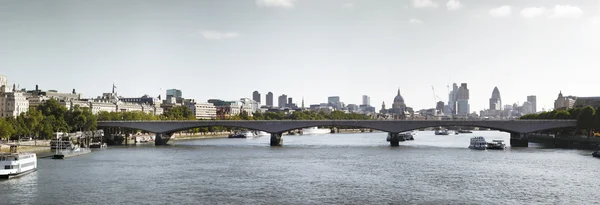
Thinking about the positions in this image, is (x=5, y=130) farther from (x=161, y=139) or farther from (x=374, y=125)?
(x=374, y=125)

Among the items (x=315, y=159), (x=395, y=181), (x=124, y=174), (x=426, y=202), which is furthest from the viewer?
(x=315, y=159)

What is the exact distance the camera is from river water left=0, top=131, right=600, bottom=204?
42.2 m

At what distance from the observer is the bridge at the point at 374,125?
105m

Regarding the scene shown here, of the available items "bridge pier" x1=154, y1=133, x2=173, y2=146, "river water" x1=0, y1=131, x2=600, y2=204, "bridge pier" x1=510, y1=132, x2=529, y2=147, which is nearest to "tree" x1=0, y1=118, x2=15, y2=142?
"river water" x1=0, y1=131, x2=600, y2=204

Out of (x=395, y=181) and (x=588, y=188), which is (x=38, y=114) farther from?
(x=588, y=188)

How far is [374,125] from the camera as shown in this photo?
110312mm

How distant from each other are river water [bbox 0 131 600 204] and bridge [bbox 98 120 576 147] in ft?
105

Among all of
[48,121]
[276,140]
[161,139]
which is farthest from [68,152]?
[276,140]

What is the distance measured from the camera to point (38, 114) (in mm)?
103250

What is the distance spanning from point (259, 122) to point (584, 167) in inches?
2413

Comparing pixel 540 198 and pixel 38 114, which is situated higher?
pixel 38 114

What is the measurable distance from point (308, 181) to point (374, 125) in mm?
60211

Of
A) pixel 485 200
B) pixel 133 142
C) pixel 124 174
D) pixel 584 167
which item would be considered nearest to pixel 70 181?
pixel 124 174

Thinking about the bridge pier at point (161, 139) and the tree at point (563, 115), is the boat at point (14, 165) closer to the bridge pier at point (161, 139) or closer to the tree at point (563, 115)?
the bridge pier at point (161, 139)
